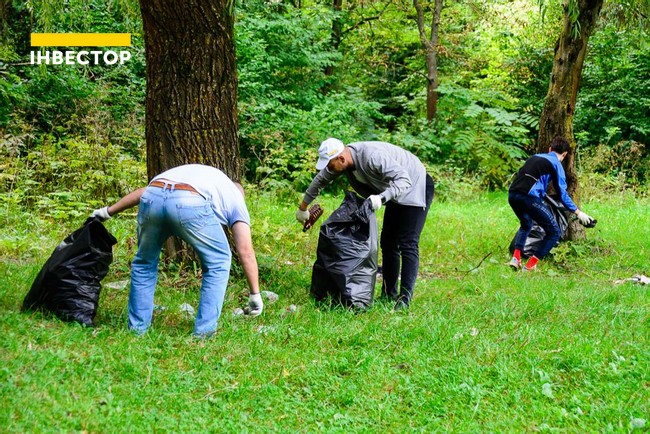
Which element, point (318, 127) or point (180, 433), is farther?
point (318, 127)

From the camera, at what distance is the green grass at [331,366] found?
3148 millimetres

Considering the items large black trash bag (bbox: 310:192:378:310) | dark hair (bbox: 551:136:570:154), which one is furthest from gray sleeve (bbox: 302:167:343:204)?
dark hair (bbox: 551:136:570:154)

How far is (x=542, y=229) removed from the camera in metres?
7.89

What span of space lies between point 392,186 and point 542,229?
3709 millimetres

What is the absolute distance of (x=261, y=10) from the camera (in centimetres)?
1507

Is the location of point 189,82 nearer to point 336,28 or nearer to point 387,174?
point 387,174

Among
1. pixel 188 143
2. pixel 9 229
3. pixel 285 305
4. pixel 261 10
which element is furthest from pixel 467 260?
pixel 261 10

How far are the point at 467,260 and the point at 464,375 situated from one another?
15.2 ft

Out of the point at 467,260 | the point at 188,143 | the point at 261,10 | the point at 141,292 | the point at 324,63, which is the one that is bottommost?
the point at 467,260

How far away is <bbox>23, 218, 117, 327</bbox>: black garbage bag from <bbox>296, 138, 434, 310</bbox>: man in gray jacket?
1769mm

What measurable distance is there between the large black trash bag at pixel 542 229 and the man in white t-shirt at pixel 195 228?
4.71 metres

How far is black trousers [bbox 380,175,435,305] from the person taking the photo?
17.2 ft

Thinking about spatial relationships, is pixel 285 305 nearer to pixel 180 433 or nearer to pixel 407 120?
pixel 180 433

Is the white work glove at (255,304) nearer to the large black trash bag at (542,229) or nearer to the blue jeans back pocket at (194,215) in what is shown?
the blue jeans back pocket at (194,215)
